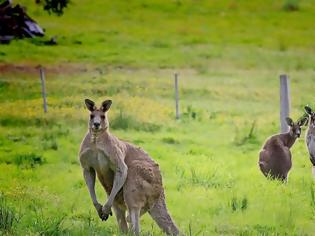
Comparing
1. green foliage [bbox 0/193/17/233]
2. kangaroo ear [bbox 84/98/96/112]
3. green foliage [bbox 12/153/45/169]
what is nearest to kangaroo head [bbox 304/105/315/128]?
green foliage [bbox 12/153/45/169]

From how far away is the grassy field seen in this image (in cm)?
961

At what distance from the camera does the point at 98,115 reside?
8.50 metres

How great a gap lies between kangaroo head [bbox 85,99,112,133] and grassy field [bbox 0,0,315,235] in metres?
0.84

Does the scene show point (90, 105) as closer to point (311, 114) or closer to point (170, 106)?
point (311, 114)

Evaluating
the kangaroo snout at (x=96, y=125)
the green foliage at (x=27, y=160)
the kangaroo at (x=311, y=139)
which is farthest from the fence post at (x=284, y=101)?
the kangaroo snout at (x=96, y=125)

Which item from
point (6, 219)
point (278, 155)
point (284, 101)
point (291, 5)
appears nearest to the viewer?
point (6, 219)

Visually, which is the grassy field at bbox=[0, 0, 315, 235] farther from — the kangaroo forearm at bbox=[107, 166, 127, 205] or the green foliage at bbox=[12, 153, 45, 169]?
the kangaroo forearm at bbox=[107, 166, 127, 205]

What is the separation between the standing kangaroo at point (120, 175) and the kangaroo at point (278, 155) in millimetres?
2042

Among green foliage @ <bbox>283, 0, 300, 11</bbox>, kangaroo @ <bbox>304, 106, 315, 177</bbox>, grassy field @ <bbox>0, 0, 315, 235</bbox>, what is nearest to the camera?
grassy field @ <bbox>0, 0, 315, 235</bbox>

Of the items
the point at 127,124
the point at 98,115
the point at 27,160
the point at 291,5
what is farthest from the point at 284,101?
the point at 98,115

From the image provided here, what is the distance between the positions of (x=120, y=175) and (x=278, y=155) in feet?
8.09

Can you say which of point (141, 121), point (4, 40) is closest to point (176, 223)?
point (141, 121)

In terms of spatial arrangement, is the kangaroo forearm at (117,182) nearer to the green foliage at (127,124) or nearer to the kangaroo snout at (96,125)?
the kangaroo snout at (96,125)

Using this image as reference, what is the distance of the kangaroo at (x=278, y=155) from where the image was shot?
10.4 meters
